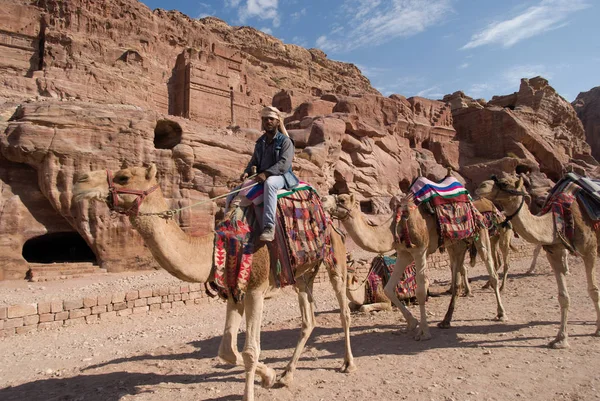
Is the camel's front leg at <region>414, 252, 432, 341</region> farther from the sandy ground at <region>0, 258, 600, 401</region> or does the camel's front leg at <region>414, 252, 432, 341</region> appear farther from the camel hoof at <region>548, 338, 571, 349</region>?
the camel hoof at <region>548, 338, 571, 349</region>

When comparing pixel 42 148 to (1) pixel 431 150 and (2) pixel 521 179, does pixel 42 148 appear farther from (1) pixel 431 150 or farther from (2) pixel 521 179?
(1) pixel 431 150

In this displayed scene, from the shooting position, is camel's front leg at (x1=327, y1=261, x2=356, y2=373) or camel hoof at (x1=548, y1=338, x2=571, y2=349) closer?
camel's front leg at (x1=327, y1=261, x2=356, y2=373)

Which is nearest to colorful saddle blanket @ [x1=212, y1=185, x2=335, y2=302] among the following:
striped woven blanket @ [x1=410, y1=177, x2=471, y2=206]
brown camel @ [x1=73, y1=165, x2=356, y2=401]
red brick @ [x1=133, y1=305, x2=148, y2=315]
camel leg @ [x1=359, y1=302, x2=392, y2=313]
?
brown camel @ [x1=73, y1=165, x2=356, y2=401]

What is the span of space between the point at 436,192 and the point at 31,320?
8.19 meters

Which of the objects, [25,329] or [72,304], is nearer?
[25,329]

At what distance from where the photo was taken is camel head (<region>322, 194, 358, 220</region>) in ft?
17.1

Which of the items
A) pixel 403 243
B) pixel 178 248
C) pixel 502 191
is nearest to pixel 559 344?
pixel 502 191

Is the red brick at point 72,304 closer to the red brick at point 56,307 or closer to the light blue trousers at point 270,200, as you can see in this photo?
the red brick at point 56,307

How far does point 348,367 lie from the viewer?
4594mm

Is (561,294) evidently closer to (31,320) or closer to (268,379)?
(268,379)

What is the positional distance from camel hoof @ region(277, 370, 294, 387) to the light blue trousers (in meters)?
1.88

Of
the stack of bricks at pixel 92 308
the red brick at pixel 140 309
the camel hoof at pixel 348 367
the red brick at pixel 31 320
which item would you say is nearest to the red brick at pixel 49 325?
the stack of bricks at pixel 92 308

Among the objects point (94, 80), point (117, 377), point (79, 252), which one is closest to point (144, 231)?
point (117, 377)

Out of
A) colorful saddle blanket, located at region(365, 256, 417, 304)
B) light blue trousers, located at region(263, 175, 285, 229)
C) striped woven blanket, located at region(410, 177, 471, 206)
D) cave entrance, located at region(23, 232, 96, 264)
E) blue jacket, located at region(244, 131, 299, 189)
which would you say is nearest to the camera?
light blue trousers, located at region(263, 175, 285, 229)
